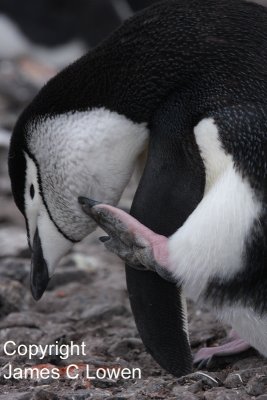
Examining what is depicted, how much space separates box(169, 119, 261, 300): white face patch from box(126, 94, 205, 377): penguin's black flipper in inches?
3.8

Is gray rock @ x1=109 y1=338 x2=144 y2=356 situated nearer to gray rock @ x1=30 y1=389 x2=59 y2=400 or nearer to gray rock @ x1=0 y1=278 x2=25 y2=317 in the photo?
gray rock @ x1=0 y1=278 x2=25 y2=317

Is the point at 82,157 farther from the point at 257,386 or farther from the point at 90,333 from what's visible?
the point at 257,386

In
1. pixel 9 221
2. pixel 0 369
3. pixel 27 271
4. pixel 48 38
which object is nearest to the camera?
pixel 0 369

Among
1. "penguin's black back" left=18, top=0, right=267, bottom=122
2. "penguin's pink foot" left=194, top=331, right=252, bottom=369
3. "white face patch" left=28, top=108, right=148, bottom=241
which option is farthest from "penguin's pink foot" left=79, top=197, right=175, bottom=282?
"penguin's pink foot" left=194, top=331, right=252, bottom=369

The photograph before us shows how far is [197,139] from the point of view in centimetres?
330

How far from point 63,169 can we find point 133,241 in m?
0.50

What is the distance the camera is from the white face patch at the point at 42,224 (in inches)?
150

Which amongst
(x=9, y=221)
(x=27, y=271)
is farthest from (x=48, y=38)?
(x=27, y=271)

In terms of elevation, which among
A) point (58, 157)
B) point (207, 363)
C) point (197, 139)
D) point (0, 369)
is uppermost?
point (197, 139)

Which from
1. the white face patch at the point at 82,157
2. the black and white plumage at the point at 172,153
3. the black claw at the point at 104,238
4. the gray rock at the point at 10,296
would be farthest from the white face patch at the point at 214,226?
the gray rock at the point at 10,296

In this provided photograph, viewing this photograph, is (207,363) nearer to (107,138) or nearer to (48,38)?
(107,138)

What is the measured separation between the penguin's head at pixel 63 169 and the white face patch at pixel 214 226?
410mm

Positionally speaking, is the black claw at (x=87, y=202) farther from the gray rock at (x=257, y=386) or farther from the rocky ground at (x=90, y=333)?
the gray rock at (x=257, y=386)

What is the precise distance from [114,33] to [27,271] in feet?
5.26
